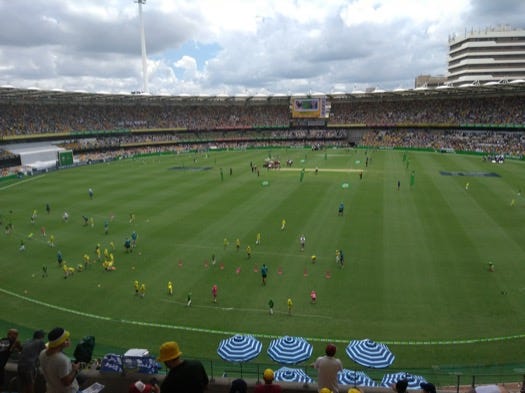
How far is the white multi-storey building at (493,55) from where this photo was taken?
414ft

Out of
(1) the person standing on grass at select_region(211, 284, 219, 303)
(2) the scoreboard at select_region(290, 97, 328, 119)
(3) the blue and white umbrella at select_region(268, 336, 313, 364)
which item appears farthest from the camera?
(2) the scoreboard at select_region(290, 97, 328, 119)

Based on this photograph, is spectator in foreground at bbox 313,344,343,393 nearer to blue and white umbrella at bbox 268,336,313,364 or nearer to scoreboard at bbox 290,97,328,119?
blue and white umbrella at bbox 268,336,313,364

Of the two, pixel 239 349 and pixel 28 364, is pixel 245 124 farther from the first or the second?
pixel 28 364

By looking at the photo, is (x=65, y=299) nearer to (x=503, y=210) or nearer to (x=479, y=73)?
(x=503, y=210)

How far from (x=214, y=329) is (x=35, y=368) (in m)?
11.2

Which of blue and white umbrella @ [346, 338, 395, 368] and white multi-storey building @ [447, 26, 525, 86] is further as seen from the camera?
white multi-storey building @ [447, 26, 525, 86]

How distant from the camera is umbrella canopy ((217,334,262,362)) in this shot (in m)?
14.1

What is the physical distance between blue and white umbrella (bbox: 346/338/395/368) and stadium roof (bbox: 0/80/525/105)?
67938 mm

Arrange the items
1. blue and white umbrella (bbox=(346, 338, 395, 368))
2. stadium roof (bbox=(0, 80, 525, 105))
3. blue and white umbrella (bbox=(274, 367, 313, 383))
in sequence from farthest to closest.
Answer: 1. stadium roof (bbox=(0, 80, 525, 105))
2. blue and white umbrella (bbox=(346, 338, 395, 368))
3. blue and white umbrella (bbox=(274, 367, 313, 383))

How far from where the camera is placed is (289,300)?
18.7 m

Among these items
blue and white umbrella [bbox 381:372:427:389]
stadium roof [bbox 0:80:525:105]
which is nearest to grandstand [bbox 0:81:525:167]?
stadium roof [bbox 0:80:525:105]

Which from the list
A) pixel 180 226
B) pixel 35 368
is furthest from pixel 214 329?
pixel 180 226

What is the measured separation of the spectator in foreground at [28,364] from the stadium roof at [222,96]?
6833 centimetres

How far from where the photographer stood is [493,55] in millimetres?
127875
